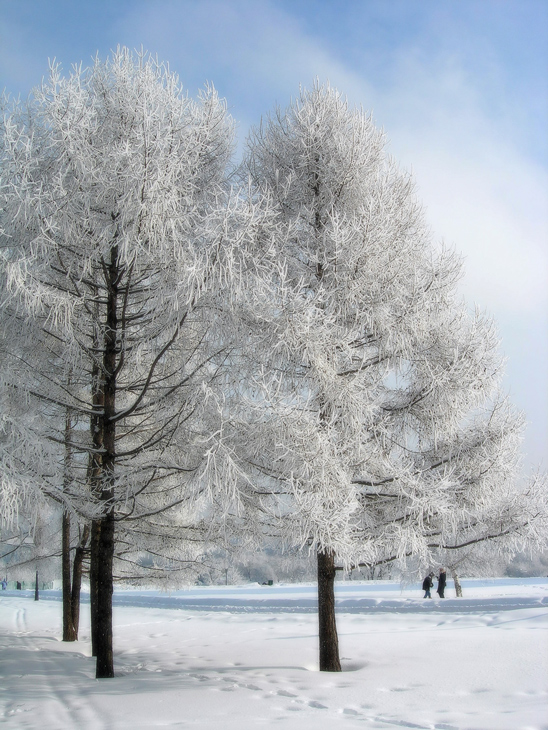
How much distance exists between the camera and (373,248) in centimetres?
670

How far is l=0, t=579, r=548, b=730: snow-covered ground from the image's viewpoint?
15.5ft

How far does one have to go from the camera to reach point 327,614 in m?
7.11

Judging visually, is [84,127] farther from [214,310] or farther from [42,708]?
[42,708]

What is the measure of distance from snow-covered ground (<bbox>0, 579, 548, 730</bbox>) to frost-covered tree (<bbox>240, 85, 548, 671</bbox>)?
1.20 meters

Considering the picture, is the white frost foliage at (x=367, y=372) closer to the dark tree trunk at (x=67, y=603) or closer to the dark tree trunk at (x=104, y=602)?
the dark tree trunk at (x=104, y=602)

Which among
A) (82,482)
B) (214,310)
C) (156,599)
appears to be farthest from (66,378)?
(156,599)

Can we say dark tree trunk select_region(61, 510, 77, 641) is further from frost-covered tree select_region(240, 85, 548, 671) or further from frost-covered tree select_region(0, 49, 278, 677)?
frost-covered tree select_region(240, 85, 548, 671)

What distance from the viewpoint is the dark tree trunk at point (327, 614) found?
7039 mm

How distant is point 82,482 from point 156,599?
62.6 feet

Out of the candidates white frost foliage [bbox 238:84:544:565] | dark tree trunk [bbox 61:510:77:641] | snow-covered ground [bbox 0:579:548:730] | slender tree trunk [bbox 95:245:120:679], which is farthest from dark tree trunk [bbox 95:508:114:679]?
dark tree trunk [bbox 61:510:77:641]

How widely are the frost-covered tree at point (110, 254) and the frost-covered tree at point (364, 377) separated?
0.92 metres

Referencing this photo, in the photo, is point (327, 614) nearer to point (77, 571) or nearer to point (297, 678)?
point (297, 678)

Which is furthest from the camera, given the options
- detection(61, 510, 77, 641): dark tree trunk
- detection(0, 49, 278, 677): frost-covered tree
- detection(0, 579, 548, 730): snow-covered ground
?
detection(61, 510, 77, 641): dark tree trunk

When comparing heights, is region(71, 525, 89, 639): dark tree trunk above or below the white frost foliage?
below
